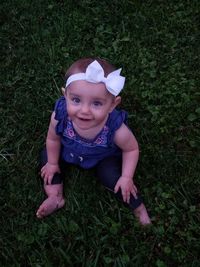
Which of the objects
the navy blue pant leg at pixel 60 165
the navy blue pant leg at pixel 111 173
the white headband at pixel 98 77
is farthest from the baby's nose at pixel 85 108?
the navy blue pant leg at pixel 60 165

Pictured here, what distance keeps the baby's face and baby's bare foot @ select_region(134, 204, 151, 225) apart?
73 cm

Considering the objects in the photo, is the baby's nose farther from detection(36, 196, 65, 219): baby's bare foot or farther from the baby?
detection(36, 196, 65, 219): baby's bare foot

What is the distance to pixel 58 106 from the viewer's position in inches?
128

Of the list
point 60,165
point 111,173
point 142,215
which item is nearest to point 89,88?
point 111,173

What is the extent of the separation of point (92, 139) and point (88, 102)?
440mm

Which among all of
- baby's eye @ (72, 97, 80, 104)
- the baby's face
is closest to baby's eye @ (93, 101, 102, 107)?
the baby's face

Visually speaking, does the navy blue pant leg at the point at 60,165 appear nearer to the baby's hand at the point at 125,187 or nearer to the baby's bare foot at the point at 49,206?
the baby's bare foot at the point at 49,206

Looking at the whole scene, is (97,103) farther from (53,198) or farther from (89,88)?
(53,198)

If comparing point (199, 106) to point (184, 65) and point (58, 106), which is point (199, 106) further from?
point (58, 106)

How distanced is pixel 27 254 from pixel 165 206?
102cm

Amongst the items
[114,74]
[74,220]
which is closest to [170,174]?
[74,220]

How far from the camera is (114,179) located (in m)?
3.33

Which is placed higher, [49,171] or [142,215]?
[49,171]

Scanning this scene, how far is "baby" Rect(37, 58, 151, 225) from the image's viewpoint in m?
2.86
